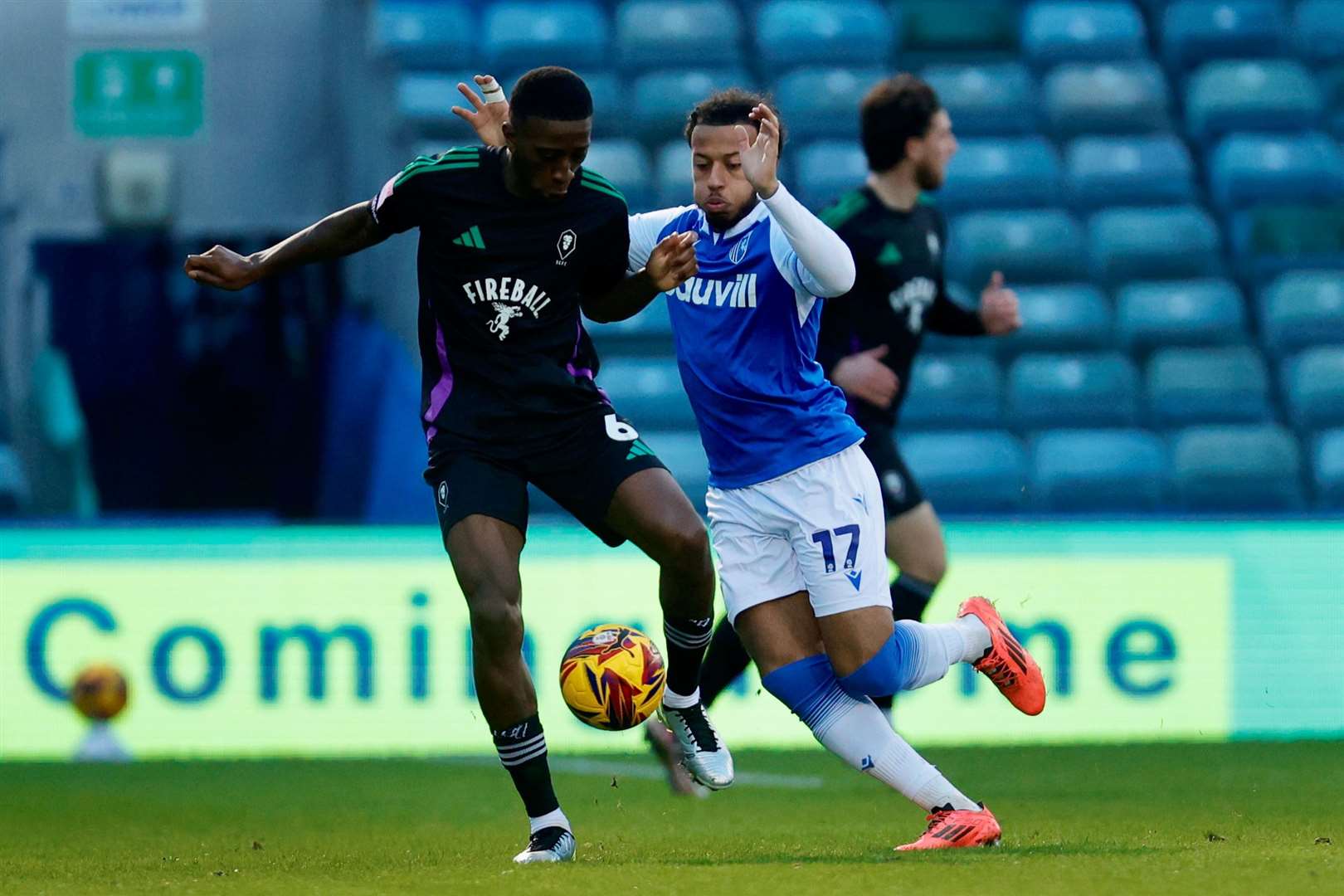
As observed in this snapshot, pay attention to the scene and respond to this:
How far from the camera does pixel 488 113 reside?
234 inches

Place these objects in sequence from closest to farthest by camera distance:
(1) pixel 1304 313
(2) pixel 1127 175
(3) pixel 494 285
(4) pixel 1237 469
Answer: (3) pixel 494 285
(4) pixel 1237 469
(1) pixel 1304 313
(2) pixel 1127 175

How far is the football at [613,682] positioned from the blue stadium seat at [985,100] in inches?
336

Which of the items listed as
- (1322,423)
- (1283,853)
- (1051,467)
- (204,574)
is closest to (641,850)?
(1283,853)

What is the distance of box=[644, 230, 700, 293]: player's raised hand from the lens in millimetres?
5426

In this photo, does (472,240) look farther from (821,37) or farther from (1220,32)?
(1220,32)

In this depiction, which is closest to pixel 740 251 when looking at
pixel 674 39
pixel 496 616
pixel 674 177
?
pixel 496 616

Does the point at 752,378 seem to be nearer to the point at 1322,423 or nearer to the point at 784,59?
the point at 1322,423

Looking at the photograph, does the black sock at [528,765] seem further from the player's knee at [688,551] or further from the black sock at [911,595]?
the black sock at [911,595]

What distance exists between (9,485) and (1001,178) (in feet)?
21.0

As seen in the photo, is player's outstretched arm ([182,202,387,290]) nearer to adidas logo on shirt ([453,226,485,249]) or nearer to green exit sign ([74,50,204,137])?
adidas logo on shirt ([453,226,485,249])

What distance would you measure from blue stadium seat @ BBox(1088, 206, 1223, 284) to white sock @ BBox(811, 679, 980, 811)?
794cm

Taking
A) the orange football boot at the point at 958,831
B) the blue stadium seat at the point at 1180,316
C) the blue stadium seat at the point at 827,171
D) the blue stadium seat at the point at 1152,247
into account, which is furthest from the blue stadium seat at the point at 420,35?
the orange football boot at the point at 958,831

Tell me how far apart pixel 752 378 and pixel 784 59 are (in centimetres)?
886

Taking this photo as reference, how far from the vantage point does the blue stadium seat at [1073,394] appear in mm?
12227
